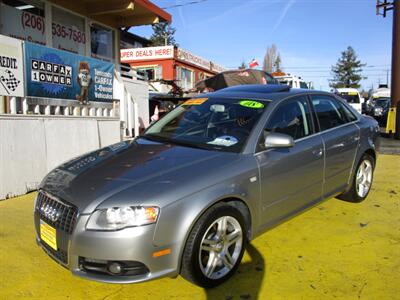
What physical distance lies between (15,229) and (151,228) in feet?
8.43

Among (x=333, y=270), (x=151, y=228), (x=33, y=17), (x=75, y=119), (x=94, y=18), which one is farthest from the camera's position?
(x=94, y=18)

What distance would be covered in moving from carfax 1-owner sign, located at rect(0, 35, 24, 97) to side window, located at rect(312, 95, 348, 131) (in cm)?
449

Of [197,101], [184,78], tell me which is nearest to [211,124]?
[197,101]

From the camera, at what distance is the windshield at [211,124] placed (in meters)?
3.57

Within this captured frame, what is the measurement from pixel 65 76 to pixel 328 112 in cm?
476

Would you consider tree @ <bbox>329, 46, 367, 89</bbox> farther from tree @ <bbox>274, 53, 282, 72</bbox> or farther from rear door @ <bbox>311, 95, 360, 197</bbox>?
rear door @ <bbox>311, 95, 360, 197</bbox>

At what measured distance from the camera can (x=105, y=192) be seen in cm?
275

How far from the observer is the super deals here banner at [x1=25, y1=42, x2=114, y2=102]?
20.5 feet

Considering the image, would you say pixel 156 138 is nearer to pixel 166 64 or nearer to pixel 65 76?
pixel 65 76

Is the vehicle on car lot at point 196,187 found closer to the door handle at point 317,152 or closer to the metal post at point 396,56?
the door handle at point 317,152

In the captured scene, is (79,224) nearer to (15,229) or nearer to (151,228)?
(151,228)

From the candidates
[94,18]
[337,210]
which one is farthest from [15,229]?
[94,18]

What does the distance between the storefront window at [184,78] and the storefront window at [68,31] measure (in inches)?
527

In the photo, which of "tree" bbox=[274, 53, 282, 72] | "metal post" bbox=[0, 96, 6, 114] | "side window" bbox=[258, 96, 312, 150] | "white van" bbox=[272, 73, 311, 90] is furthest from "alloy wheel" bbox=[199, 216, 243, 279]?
"tree" bbox=[274, 53, 282, 72]
